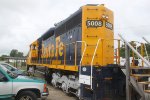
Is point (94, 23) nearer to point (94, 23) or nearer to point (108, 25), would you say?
point (94, 23)

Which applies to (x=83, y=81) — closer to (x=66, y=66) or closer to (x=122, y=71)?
(x=122, y=71)

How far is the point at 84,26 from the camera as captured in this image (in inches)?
400

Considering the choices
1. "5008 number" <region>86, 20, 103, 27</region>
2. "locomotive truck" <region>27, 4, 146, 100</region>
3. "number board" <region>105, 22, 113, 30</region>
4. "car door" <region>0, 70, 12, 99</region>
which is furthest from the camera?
"number board" <region>105, 22, 113, 30</region>

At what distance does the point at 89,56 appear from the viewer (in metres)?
9.92

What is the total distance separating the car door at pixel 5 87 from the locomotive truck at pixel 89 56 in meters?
2.39

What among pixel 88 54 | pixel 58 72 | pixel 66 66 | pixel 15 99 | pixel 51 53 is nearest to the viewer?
pixel 15 99

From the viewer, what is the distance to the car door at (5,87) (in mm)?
8023

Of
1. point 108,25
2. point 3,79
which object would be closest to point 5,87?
point 3,79

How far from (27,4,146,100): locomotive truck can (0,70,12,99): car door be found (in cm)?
239

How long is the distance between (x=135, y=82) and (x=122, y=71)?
1.24m

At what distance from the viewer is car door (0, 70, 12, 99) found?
8.02 meters

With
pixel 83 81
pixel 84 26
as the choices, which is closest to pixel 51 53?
pixel 84 26

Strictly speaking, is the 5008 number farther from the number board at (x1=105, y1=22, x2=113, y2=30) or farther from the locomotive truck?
the number board at (x1=105, y1=22, x2=113, y2=30)

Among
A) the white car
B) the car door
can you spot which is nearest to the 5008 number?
the white car
